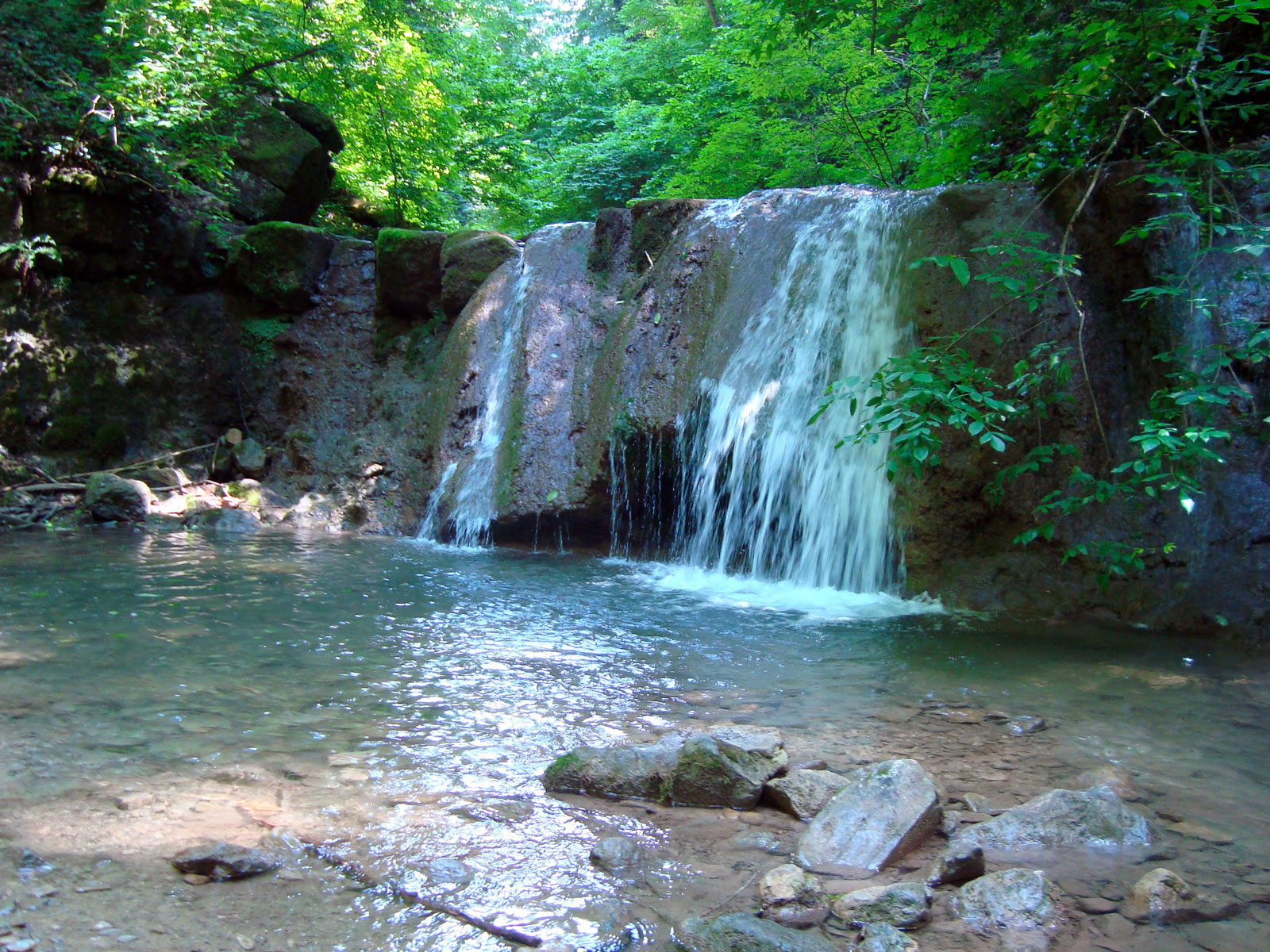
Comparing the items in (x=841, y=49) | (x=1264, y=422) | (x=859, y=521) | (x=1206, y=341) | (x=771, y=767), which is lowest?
(x=771, y=767)

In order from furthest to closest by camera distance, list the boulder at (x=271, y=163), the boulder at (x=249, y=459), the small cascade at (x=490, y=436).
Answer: the boulder at (x=271, y=163) < the boulder at (x=249, y=459) < the small cascade at (x=490, y=436)

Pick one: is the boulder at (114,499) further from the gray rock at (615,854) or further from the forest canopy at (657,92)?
the gray rock at (615,854)

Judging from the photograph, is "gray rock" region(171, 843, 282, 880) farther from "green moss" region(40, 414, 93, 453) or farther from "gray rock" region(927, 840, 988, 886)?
"green moss" region(40, 414, 93, 453)

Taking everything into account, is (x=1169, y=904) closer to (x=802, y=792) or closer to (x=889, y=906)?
(x=889, y=906)

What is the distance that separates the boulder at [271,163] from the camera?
11320 mm

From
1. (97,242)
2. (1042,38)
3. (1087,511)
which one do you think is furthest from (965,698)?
(97,242)

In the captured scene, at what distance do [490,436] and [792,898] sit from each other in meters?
7.07

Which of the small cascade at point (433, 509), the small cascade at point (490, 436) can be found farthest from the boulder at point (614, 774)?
the small cascade at point (433, 509)

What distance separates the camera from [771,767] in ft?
8.68

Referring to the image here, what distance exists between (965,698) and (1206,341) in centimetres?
312

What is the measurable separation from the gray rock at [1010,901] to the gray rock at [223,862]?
163cm

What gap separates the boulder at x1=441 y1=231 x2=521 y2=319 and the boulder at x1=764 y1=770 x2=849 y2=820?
824 centimetres

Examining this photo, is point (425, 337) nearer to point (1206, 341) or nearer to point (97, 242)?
point (97, 242)

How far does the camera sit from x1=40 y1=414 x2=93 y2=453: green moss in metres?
9.53
